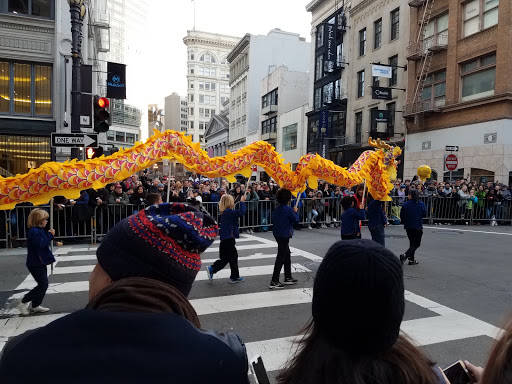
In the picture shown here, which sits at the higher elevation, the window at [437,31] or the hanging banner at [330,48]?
the hanging banner at [330,48]

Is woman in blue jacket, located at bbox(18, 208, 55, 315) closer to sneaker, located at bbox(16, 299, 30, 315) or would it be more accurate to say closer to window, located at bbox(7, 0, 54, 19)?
sneaker, located at bbox(16, 299, 30, 315)

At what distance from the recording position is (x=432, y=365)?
1.60 m

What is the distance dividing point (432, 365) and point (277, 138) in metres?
48.4

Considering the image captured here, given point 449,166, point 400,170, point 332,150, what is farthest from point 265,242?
point 332,150

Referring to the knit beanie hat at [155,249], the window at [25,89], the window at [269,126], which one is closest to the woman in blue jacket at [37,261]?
the knit beanie hat at [155,249]

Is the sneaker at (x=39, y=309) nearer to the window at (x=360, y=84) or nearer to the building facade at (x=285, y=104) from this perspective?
the window at (x=360, y=84)

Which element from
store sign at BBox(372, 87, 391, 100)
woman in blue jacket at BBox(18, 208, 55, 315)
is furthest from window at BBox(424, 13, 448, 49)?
woman in blue jacket at BBox(18, 208, 55, 315)

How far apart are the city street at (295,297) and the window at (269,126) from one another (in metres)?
41.3

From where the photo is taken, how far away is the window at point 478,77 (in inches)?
833

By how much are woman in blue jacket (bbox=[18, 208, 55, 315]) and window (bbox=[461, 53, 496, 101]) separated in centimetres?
2287

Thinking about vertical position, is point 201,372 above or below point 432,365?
above

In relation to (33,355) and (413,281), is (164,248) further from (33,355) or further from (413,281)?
(413,281)

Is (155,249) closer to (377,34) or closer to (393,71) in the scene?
(393,71)

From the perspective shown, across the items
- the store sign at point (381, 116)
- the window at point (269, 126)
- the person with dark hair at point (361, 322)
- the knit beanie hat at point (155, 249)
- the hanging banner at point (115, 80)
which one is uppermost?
the window at point (269, 126)
